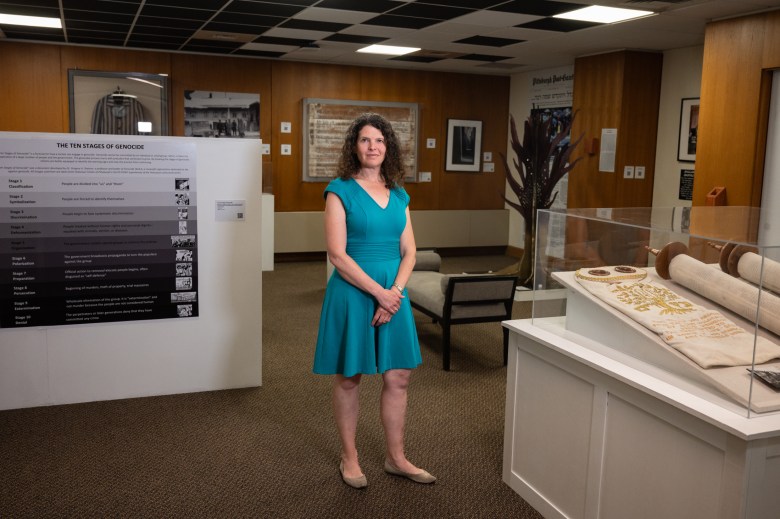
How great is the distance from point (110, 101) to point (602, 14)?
5.50 m

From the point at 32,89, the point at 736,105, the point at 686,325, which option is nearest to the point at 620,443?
the point at 686,325

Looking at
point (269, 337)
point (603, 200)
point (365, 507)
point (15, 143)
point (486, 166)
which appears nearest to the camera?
point (365, 507)

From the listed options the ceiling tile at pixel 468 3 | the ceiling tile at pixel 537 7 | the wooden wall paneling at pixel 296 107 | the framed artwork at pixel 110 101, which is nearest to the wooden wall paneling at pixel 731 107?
the ceiling tile at pixel 537 7

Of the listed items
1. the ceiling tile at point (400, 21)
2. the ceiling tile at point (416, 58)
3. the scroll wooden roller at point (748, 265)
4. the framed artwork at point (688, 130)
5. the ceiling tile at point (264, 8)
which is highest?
the ceiling tile at point (264, 8)

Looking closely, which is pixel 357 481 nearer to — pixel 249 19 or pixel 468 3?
pixel 468 3

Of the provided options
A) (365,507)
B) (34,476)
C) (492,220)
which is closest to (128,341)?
(34,476)

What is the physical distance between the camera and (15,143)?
368 cm

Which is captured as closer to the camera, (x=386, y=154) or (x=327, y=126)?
(x=386, y=154)

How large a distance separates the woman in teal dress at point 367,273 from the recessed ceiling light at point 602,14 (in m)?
3.37

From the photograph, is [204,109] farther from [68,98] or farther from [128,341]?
[128,341]

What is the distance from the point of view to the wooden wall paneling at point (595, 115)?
7691mm

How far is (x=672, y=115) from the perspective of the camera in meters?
7.61

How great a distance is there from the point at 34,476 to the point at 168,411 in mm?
858

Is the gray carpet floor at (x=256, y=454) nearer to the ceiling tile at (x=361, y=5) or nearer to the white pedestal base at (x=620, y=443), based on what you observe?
the white pedestal base at (x=620, y=443)
